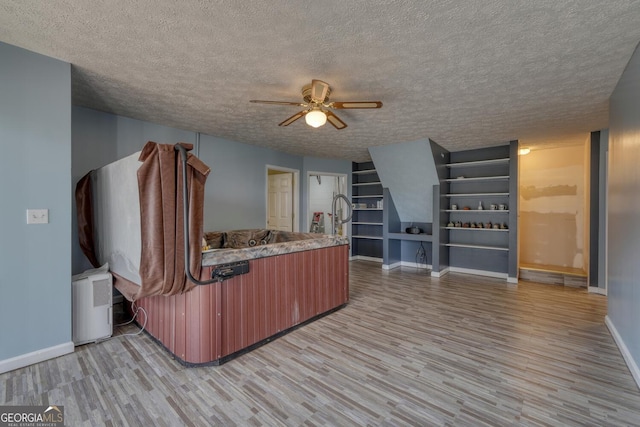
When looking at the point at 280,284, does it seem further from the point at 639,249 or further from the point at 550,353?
the point at 639,249

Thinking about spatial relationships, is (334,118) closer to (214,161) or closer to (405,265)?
(214,161)

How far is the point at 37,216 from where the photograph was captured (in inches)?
84.8

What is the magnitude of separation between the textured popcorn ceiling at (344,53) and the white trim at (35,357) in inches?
93.1

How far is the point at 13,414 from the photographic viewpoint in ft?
5.40

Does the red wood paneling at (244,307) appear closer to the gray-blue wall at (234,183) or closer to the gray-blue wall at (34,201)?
the gray-blue wall at (34,201)

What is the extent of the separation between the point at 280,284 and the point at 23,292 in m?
1.99

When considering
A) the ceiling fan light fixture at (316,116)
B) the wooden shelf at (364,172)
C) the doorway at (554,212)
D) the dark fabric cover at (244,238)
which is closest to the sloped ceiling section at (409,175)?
the wooden shelf at (364,172)

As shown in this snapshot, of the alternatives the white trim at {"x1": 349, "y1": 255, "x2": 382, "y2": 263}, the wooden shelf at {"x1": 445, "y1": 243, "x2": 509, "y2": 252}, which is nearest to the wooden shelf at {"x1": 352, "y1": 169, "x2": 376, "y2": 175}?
the white trim at {"x1": 349, "y1": 255, "x2": 382, "y2": 263}

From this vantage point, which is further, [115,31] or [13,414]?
[115,31]

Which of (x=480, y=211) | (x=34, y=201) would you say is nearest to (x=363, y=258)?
(x=480, y=211)

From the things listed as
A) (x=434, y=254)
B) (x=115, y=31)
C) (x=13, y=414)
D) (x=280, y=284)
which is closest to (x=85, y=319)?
(x=13, y=414)

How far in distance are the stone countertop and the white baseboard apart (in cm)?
261

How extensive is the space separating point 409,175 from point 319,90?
130 inches

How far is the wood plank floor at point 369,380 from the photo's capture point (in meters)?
1.65
